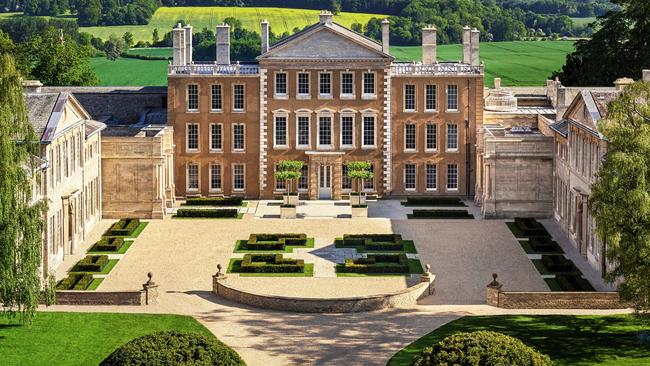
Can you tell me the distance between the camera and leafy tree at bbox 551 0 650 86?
11197 centimetres

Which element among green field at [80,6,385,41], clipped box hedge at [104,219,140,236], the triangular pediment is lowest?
clipped box hedge at [104,219,140,236]

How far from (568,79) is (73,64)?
41965 millimetres

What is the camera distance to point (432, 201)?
307ft

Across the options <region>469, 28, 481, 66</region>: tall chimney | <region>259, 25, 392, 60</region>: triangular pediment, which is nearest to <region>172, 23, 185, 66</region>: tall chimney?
<region>259, 25, 392, 60</region>: triangular pediment

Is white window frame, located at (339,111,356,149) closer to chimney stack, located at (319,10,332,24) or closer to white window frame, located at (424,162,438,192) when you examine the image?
white window frame, located at (424,162,438,192)

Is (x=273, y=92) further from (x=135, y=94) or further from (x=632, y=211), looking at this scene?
(x=632, y=211)

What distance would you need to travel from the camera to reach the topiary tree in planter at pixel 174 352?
4412cm

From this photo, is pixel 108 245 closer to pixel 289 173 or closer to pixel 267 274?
pixel 267 274

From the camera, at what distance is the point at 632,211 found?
2215 inches

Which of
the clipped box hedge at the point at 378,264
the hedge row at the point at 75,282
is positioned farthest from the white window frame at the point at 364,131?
the hedge row at the point at 75,282

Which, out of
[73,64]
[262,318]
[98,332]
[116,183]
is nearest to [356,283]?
[262,318]

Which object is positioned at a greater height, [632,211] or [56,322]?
[632,211]

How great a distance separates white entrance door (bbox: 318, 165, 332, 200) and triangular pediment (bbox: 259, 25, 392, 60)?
24.1 ft

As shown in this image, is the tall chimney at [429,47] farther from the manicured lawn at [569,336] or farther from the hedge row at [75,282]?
the manicured lawn at [569,336]
